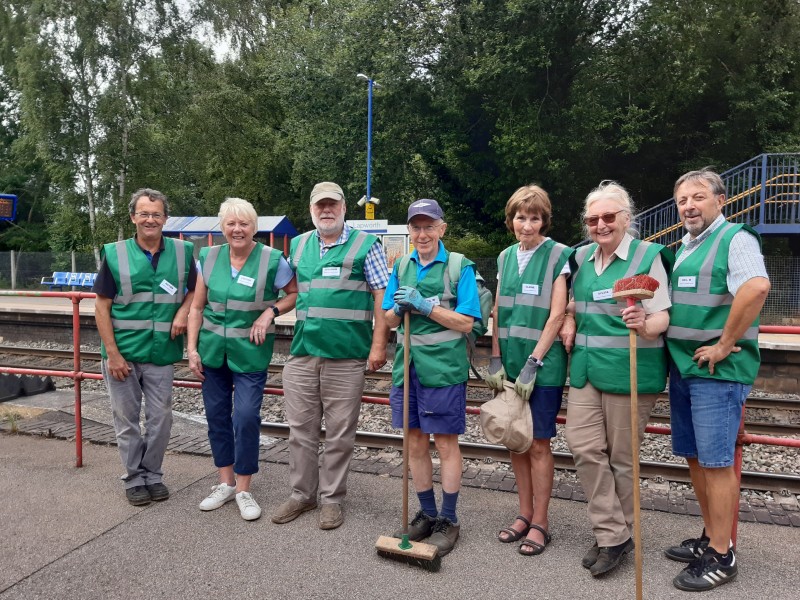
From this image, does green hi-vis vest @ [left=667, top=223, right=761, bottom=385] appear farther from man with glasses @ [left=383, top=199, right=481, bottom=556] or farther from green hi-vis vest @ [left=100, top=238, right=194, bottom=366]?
green hi-vis vest @ [left=100, top=238, right=194, bottom=366]

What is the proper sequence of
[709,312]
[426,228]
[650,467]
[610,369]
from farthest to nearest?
[650,467], [426,228], [610,369], [709,312]

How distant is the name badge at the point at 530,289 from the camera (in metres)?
3.57

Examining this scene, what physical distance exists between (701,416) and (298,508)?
247 cm

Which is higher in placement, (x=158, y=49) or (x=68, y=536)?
(x=158, y=49)

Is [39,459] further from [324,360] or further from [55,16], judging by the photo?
[55,16]

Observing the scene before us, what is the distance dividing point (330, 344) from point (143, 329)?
1.39 meters

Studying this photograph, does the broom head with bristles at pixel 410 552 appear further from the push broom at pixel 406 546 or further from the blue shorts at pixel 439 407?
the blue shorts at pixel 439 407

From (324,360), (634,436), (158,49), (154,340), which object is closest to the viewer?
(634,436)

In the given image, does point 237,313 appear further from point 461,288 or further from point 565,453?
point 565,453

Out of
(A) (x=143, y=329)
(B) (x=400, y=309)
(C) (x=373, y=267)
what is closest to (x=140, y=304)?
(A) (x=143, y=329)

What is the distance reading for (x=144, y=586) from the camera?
3.24 metres

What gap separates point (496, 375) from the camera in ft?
11.9

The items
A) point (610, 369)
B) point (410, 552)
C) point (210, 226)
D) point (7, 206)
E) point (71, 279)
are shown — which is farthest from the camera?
point (71, 279)

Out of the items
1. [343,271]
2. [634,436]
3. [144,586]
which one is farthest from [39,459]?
[634,436]
